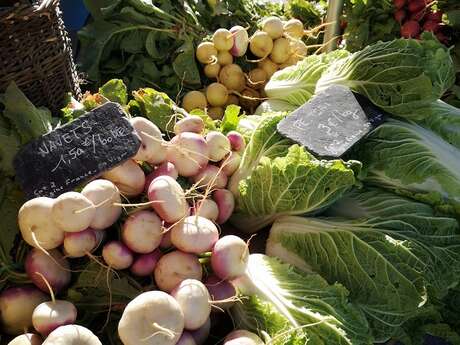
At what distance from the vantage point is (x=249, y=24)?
3.23 metres

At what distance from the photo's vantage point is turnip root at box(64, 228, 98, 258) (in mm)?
1383

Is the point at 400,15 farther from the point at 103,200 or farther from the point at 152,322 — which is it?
the point at 152,322

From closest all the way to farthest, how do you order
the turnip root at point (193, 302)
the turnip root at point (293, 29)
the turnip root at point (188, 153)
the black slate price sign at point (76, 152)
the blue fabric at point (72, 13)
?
the turnip root at point (193, 302), the black slate price sign at point (76, 152), the turnip root at point (188, 153), the turnip root at point (293, 29), the blue fabric at point (72, 13)

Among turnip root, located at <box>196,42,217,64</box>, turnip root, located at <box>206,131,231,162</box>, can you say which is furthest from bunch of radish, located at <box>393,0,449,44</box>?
turnip root, located at <box>206,131,231,162</box>

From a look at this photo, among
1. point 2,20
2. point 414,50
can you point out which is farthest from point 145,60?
point 414,50

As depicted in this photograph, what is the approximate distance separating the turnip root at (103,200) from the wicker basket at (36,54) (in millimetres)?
649

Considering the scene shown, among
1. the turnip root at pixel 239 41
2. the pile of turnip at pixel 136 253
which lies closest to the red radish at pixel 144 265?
the pile of turnip at pixel 136 253

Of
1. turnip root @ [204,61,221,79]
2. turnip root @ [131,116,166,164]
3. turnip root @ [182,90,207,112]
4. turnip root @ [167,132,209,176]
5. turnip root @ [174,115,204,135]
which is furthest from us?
turnip root @ [204,61,221,79]

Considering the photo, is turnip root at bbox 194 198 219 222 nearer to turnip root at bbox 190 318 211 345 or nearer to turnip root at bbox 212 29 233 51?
turnip root at bbox 190 318 211 345

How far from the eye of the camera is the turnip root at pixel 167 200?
146 cm

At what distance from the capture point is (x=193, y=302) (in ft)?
4.24

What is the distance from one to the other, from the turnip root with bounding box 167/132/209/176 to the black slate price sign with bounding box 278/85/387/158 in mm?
349

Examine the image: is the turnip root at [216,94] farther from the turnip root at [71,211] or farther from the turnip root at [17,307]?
the turnip root at [17,307]

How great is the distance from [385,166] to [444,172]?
0.72ft
